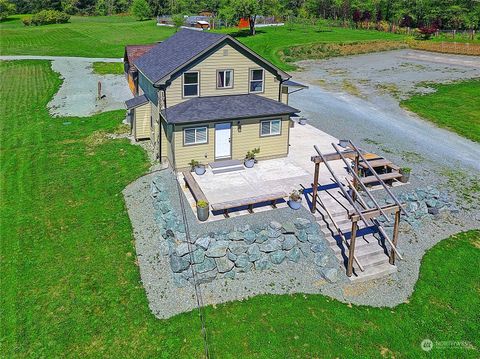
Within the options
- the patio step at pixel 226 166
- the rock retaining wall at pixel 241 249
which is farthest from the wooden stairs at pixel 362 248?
the patio step at pixel 226 166

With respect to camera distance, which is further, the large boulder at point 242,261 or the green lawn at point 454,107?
the green lawn at point 454,107

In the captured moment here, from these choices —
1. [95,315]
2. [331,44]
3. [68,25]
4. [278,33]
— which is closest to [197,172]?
[95,315]

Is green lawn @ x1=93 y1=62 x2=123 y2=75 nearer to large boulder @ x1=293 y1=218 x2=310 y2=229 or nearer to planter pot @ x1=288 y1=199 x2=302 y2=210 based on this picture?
planter pot @ x1=288 y1=199 x2=302 y2=210

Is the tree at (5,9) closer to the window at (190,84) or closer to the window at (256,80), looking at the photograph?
the window at (190,84)

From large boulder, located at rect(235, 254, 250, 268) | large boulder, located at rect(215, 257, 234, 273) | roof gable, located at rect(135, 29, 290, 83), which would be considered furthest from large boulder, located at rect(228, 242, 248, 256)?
roof gable, located at rect(135, 29, 290, 83)

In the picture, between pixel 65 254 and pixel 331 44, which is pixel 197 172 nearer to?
pixel 65 254
